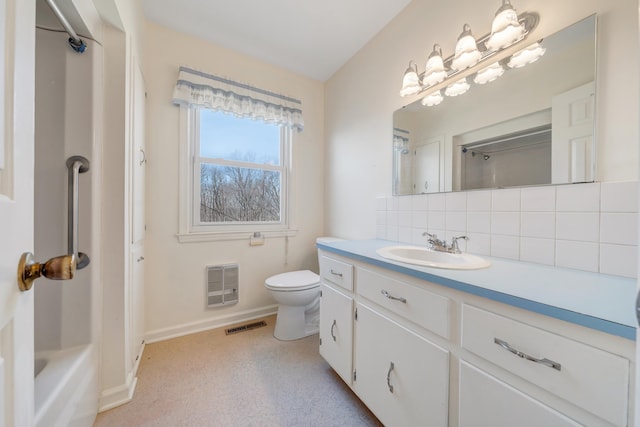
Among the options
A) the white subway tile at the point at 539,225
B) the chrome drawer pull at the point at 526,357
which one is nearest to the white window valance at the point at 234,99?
the white subway tile at the point at 539,225

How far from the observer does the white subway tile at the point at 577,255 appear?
872 millimetres

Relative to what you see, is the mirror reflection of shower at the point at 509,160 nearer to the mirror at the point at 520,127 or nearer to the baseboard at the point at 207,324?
the mirror at the point at 520,127

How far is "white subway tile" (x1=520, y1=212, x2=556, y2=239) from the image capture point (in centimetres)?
97

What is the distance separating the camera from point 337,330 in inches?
52.4

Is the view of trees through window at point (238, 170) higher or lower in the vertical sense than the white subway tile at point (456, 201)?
higher

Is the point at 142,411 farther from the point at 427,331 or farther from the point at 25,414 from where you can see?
the point at 427,331

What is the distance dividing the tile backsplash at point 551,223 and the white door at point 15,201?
5.14ft

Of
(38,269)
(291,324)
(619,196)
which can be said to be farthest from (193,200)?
(619,196)

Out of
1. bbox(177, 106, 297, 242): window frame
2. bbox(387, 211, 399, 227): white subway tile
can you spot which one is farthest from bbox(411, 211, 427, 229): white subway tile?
bbox(177, 106, 297, 242): window frame

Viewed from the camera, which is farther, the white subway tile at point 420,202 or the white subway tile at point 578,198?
the white subway tile at point 420,202

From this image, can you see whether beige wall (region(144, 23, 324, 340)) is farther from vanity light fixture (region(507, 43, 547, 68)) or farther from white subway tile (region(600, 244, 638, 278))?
white subway tile (region(600, 244, 638, 278))

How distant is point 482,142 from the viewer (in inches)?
48.6

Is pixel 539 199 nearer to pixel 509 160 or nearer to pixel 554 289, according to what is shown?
pixel 509 160

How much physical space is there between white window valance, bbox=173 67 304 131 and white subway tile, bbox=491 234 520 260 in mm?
→ 1896
